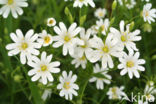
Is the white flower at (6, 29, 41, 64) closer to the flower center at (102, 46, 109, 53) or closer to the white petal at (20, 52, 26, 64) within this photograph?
the white petal at (20, 52, 26, 64)

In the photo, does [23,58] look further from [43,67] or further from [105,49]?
[105,49]

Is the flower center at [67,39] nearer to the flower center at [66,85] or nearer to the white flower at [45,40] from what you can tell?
the white flower at [45,40]

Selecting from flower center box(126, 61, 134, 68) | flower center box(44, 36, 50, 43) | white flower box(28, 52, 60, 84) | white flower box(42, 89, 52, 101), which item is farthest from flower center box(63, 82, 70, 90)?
flower center box(126, 61, 134, 68)

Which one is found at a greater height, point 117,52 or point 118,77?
point 117,52

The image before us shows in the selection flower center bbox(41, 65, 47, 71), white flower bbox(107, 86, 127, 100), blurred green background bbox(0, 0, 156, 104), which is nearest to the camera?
flower center bbox(41, 65, 47, 71)

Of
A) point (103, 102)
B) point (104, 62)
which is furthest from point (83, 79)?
point (103, 102)

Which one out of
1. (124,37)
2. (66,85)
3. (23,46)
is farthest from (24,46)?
(124,37)

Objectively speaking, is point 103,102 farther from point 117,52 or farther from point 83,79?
point 117,52

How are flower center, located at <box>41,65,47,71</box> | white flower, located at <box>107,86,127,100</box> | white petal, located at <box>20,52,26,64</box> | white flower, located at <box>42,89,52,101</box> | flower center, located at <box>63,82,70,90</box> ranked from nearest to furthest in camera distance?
white petal, located at <box>20,52,26,64</box>, flower center, located at <box>41,65,47,71</box>, flower center, located at <box>63,82,70,90</box>, white flower, located at <box>42,89,52,101</box>, white flower, located at <box>107,86,127,100</box>

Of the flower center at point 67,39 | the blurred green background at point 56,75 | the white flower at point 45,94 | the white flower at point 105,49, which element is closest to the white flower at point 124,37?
the white flower at point 105,49
